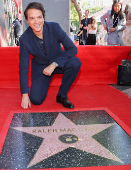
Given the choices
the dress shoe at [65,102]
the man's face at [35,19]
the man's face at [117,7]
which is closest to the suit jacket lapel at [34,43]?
the man's face at [35,19]

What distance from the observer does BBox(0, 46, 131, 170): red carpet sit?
1.93 m

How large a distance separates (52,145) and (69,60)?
1010mm

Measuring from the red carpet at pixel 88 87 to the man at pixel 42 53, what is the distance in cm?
16

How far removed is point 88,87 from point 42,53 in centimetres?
106

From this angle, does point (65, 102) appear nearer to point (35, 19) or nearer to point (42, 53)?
point (42, 53)

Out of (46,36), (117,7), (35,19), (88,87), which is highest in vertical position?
(117,7)

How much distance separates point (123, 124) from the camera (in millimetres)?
1546

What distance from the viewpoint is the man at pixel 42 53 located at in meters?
1.75

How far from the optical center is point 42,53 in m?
1.90

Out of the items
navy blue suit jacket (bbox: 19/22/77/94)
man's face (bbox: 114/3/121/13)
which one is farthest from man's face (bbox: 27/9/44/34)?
man's face (bbox: 114/3/121/13)

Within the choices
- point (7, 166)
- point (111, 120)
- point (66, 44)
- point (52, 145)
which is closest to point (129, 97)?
point (111, 120)

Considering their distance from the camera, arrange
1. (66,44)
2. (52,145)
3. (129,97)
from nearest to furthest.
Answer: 1. (52,145)
2. (66,44)
3. (129,97)

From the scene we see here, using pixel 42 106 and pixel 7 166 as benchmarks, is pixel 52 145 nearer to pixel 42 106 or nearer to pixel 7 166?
pixel 7 166

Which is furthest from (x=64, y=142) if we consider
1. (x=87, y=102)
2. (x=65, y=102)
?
(x=87, y=102)
